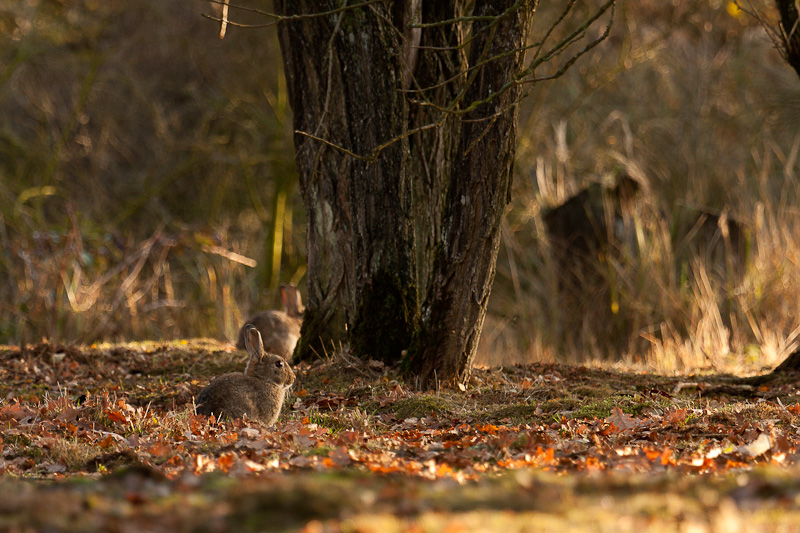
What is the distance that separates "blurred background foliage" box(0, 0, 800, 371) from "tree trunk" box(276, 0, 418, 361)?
4086 millimetres

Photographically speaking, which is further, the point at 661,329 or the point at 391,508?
the point at 661,329

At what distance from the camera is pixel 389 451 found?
4551 mm

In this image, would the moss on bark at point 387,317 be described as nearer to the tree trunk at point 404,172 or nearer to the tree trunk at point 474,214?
the tree trunk at point 404,172

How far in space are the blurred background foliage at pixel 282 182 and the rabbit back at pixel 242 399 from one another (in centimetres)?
525

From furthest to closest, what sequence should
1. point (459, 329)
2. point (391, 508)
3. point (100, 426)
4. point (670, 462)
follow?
point (459, 329) → point (100, 426) → point (670, 462) → point (391, 508)

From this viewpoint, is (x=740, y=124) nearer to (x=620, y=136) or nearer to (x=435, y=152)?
(x=620, y=136)

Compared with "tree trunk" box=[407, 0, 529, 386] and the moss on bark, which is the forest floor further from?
"tree trunk" box=[407, 0, 529, 386]

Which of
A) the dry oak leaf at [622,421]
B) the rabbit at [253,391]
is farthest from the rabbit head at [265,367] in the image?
the dry oak leaf at [622,421]

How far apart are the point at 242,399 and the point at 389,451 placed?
152cm

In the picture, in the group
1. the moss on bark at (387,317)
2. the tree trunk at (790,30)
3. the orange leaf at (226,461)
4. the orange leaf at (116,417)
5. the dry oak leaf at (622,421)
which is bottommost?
the orange leaf at (116,417)

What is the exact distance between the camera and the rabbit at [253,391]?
18.4 feet

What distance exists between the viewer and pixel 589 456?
4.32m

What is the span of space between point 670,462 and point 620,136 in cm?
1362

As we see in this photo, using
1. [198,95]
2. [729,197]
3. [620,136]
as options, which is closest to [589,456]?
[729,197]
